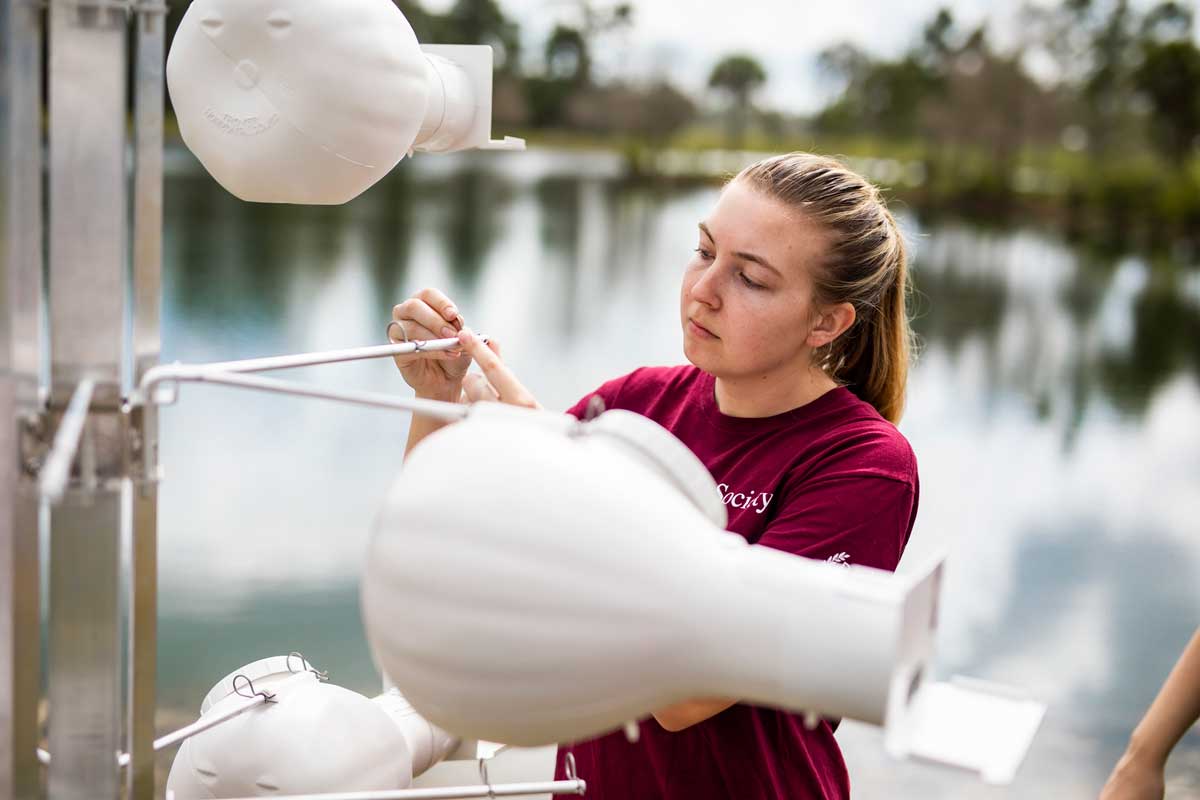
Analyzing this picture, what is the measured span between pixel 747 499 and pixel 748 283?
0.56ft

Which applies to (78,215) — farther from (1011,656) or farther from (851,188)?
(1011,656)

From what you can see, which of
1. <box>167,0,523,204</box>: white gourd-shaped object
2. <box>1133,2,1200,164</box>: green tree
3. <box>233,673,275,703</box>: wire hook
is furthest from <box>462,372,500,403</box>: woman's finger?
<box>1133,2,1200,164</box>: green tree

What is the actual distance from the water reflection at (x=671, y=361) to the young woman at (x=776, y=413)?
0.34m

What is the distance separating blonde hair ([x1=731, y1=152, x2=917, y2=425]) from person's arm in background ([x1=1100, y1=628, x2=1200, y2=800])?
1.06ft

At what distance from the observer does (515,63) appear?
13.1m

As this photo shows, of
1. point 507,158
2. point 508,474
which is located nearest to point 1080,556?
point 508,474

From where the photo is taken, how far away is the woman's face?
1.02 metres

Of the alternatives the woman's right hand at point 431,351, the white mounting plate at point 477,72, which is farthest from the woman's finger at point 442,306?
the white mounting plate at point 477,72

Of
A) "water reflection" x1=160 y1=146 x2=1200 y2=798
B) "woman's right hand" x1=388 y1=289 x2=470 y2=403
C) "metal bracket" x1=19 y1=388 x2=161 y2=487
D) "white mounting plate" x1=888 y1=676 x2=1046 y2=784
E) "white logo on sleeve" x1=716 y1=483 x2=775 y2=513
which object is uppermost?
"metal bracket" x1=19 y1=388 x2=161 y2=487

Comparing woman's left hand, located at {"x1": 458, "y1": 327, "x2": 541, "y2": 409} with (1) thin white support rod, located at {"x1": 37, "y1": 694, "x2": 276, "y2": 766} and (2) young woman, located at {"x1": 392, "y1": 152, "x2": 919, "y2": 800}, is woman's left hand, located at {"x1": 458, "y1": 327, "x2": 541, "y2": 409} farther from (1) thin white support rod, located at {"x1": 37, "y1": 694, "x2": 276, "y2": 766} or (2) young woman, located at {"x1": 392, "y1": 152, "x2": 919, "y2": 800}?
(1) thin white support rod, located at {"x1": 37, "y1": 694, "x2": 276, "y2": 766}

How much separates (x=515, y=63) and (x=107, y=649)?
12947 millimetres

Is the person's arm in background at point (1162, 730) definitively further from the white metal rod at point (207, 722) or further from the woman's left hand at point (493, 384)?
the white metal rod at point (207, 722)

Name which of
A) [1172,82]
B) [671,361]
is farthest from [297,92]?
[1172,82]

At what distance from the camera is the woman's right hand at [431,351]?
39.7 inches
